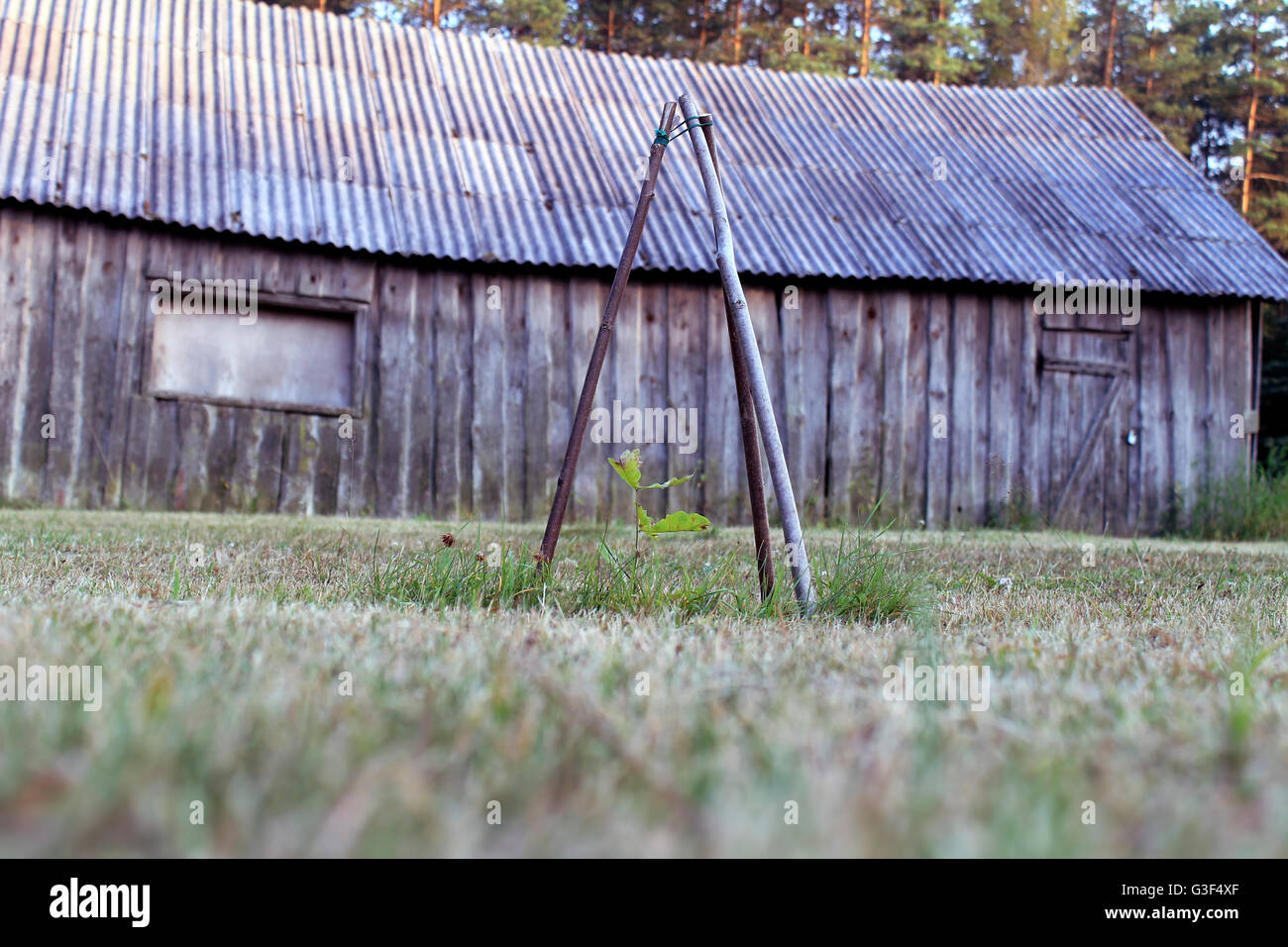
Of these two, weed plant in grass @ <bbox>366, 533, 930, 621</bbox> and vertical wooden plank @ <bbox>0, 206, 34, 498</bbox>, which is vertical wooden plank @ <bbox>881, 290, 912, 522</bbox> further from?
vertical wooden plank @ <bbox>0, 206, 34, 498</bbox>

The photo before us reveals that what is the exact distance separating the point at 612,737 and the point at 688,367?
8626 millimetres

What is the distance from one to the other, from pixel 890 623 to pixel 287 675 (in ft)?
6.52

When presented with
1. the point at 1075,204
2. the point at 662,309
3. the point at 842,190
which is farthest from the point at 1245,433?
the point at 662,309

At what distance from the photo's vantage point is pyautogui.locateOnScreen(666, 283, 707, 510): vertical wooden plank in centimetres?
987

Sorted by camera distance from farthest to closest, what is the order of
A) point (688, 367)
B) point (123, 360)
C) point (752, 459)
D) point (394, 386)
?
point (688, 367) < point (394, 386) < point (123, 360) < point (752, 459)

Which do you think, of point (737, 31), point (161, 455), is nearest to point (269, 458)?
point (161, 455)

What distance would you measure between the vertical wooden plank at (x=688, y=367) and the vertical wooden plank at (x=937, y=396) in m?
2.35

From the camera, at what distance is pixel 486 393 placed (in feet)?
31.0

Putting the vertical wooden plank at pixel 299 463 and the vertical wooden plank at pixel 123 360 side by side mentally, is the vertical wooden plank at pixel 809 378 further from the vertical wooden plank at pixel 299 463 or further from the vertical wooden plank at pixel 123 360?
the vertical wooden plank at pixel 123 360

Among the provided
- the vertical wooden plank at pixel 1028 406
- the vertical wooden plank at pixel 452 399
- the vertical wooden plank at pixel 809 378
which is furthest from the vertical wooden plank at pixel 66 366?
the vertical wooden plank at pixel 1028 406

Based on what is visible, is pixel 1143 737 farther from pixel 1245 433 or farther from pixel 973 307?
pixel 1245 433

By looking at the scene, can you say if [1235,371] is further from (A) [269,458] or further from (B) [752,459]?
(A) [269,458]

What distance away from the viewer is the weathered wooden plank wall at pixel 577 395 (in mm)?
8555

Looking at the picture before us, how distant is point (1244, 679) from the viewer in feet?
6.82
